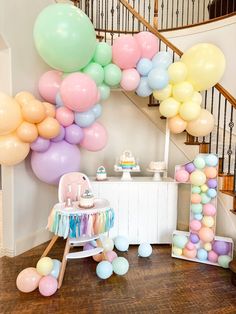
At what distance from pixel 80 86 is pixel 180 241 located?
1.90 metres

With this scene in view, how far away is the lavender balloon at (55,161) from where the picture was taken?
104 inches

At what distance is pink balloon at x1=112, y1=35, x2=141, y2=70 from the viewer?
253 cm

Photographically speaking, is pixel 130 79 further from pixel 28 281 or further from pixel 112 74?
pixel 28 281

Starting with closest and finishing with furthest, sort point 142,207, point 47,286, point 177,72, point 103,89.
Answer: point 47,286 < point 177,72 < point 103,89 < point 142,207

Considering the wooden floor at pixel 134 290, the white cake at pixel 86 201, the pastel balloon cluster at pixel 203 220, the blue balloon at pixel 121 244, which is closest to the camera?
the wooden floor at pixel 134 290

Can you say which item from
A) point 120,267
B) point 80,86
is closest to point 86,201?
point 120,267

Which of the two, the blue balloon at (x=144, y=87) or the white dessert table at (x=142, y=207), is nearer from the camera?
the blue balloon at (x=144, y=87)

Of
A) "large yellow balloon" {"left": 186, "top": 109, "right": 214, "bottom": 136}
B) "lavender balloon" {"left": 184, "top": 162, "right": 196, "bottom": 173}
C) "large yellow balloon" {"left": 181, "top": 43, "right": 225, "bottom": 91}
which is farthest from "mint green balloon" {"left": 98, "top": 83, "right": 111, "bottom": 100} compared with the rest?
"lavender balloon" {"left": 184, "top": 162, "right": 196, "bottom": 173}

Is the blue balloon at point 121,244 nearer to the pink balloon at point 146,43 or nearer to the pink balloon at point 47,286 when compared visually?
the pink balloon at point 47,286

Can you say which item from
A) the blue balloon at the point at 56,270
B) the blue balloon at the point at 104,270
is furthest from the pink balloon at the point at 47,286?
the blue balloon at the point at 104,270

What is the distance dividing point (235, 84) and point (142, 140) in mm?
1588

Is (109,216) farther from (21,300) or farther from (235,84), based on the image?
(235,84)

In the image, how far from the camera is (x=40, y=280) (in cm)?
215

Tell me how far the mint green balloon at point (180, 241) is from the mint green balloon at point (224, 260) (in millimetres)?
366
